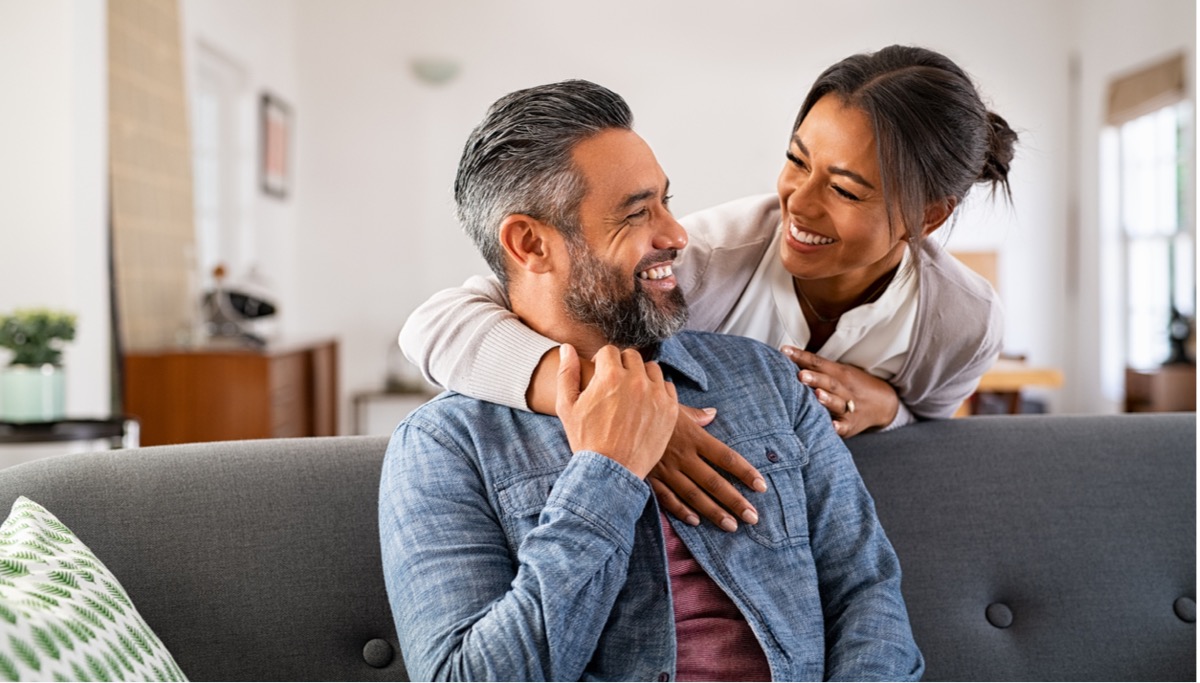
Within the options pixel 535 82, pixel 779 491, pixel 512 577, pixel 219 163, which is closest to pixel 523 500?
pixel 512 577

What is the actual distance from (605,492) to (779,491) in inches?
11.8

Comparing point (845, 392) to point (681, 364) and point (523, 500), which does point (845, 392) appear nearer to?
point (681, 364)

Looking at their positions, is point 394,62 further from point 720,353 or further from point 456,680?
point 456,680


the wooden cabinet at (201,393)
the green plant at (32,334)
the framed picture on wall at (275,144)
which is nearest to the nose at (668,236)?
the green plant at (32,334)

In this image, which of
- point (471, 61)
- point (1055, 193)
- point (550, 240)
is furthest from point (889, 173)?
point (1055, 193)

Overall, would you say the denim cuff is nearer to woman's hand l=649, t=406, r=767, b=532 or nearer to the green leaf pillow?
woman's hand l=649, t=406, r=767, b=532

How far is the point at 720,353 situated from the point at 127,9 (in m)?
3.53

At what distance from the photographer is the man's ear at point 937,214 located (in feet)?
5.38

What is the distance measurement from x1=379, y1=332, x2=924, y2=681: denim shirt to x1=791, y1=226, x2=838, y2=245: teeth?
0.53 feet

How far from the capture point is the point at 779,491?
1438 millimetres

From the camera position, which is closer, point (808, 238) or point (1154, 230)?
point (808, 238)

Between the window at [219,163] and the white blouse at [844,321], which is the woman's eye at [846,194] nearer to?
the white blouse at [844,321]

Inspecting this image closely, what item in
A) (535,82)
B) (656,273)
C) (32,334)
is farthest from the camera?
(535,82)

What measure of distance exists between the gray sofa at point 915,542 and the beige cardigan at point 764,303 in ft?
0.30
